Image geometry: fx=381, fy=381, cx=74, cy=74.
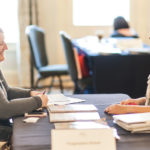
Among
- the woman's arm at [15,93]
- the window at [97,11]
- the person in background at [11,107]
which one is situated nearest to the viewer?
the person in background at [11,107]

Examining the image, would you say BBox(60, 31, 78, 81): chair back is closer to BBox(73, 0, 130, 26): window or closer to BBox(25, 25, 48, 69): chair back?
BBox(25, 25, 48, 69): chair back

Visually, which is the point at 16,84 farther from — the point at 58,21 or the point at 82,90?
the point at 82,90

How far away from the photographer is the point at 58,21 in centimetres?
591

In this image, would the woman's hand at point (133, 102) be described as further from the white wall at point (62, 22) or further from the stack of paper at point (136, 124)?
the white wall at point (62, 22)

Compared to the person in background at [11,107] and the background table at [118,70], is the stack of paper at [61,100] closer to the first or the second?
the person in background at [11,107]

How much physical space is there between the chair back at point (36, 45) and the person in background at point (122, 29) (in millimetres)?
1074

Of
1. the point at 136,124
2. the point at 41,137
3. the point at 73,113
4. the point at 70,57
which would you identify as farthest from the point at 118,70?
the point at 41,137

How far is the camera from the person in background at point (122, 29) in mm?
5422

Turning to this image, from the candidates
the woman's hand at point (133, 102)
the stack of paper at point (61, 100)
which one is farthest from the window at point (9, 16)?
the woman's hand at point (133, 102)

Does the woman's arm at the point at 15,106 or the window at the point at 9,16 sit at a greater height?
the window at the point at 9,16

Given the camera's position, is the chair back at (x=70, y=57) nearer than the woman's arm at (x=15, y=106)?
No

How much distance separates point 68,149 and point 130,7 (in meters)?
4.93

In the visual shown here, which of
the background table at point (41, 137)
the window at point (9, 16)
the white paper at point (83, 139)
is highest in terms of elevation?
the window at point (9, 16)

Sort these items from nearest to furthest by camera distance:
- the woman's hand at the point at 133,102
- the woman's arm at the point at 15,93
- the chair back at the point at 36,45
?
the woman's hand at the point at 133,102 < the woman's arm at the point at 15,93 < the chair back at the point at 36,45
